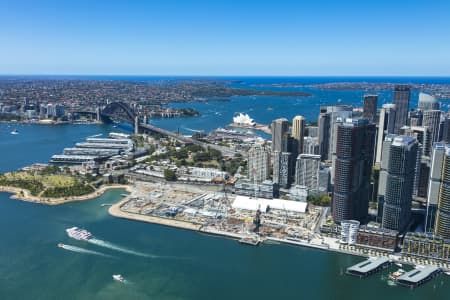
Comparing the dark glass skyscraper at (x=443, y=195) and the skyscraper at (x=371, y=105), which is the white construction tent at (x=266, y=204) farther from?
the skyscraper at (x=371, y=105)

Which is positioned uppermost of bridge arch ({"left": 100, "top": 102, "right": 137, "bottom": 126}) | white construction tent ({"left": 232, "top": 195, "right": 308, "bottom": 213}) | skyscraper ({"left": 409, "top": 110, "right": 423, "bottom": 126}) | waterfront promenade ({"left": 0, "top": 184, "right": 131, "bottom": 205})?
skyscraper ({"left": 409, "top": 110, "right": 423, "bottom": 126})

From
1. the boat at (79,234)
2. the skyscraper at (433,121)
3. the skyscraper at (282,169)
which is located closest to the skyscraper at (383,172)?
the skyscraper at (282,169)

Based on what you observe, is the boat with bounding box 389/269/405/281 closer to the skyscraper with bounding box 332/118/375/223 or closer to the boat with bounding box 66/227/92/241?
the skyscraper with bounding box 332/118/375/223

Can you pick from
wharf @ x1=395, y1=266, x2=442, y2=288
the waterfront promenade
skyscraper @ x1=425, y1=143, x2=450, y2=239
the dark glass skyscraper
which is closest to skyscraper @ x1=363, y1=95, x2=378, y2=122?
skyscraper @ x1=425, y1=143, x2=450, y2=239

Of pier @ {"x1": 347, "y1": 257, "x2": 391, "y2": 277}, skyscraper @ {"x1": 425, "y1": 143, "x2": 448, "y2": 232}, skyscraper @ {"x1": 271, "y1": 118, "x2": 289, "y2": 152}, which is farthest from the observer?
skyscraper @ {"x1": 271, "y1": 118, "x2": 289, "y2": 152}

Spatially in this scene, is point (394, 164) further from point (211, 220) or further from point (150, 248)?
point (150, 248)
